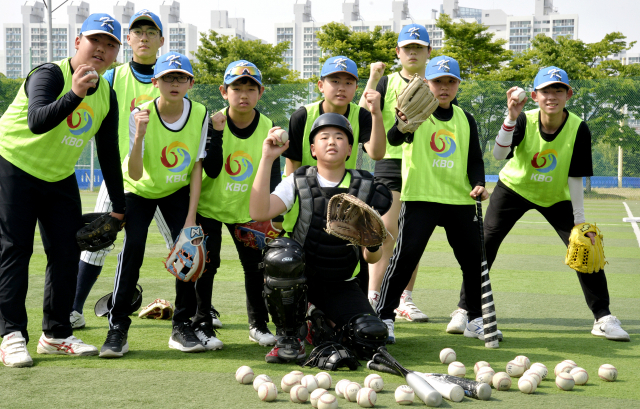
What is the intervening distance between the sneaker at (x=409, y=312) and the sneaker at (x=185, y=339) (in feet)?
6.53

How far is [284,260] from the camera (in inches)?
162

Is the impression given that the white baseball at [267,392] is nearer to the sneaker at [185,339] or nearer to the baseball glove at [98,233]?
the sneaker at [185,339]

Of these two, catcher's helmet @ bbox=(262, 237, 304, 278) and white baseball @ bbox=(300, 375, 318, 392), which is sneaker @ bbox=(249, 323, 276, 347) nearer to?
catcher's helmet @ bbox=(262, 237, 304, 278)

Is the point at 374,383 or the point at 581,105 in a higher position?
the point at 581,105

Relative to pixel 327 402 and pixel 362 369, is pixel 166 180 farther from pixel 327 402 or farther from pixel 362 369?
pixel 327 402

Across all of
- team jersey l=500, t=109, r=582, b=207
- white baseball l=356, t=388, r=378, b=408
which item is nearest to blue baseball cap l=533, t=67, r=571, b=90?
team jersey l=500, t=109, r=582, b=207

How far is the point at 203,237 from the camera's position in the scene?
14.7 feet

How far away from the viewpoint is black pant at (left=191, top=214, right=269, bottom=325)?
4695mm

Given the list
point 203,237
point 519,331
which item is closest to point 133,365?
point 203,237

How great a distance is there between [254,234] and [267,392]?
1.61m

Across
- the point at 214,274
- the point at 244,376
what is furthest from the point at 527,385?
the point at 214,274

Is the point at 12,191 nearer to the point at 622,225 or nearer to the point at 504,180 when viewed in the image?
the point at 504,180

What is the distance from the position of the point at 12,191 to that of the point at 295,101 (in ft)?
67.5

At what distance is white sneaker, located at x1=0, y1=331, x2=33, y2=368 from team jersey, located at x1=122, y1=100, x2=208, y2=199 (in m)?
1.26
